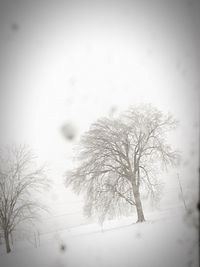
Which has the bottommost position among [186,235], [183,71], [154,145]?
[186,235]

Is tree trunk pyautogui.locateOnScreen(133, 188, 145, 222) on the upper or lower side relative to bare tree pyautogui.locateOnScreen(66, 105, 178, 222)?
lower

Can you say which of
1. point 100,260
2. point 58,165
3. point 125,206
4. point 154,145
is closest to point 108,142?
point 154,145

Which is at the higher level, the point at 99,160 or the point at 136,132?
the point at 136,132

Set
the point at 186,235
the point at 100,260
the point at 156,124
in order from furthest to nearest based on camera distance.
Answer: the point at 156,124 → the point at 100,260 → the point at 186,235

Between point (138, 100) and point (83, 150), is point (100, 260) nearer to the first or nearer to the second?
point (83, 150)

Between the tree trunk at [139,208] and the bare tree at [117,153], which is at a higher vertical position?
the bare tree at [117,153]

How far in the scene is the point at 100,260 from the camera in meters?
8.39

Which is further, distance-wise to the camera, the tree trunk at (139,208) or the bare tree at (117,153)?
the bare tree at (117,153)

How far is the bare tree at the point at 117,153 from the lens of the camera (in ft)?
53.9

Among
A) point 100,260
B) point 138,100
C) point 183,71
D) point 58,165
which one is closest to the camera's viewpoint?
point 100,260

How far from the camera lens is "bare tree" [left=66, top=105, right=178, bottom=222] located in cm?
1642

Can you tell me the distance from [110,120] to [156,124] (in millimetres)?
3888

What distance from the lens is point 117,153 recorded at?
57.9 ft

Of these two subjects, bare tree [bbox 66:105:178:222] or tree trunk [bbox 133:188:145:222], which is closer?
tree trunk [bbox 133:188:145:222]
